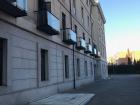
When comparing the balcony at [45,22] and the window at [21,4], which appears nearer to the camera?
the window at [21,4]

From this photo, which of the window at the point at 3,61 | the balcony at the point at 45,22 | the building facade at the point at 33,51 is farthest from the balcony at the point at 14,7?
the balcony at the point at 45,22

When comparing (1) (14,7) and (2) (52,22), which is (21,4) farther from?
→ (2) (52,22)

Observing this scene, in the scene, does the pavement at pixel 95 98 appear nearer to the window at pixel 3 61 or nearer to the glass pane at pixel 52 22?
the window at pixel 3 61

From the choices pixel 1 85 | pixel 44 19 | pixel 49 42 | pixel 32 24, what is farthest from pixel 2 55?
pixel 49 42

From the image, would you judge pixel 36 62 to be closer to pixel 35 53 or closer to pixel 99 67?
pixel 35 53

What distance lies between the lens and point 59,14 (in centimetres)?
2184

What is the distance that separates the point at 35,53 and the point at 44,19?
6.00 ft

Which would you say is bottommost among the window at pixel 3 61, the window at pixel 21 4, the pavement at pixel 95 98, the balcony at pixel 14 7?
the pavement at pixel 95 98

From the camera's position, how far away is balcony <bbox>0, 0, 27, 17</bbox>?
1122 centimetres

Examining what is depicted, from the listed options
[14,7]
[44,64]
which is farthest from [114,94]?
[14,7]

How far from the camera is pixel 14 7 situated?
11.8 meters

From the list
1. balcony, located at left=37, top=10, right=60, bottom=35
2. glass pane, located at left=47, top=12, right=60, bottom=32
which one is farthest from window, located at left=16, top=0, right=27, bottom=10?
glass pane, located at left=47, top=12, right=60, bottom=32

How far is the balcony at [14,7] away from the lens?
1122 cm

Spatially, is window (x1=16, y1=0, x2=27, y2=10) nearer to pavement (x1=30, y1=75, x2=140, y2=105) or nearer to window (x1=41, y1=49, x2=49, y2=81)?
pavement (x1=30, y1=75, x2=140, y2=105)
